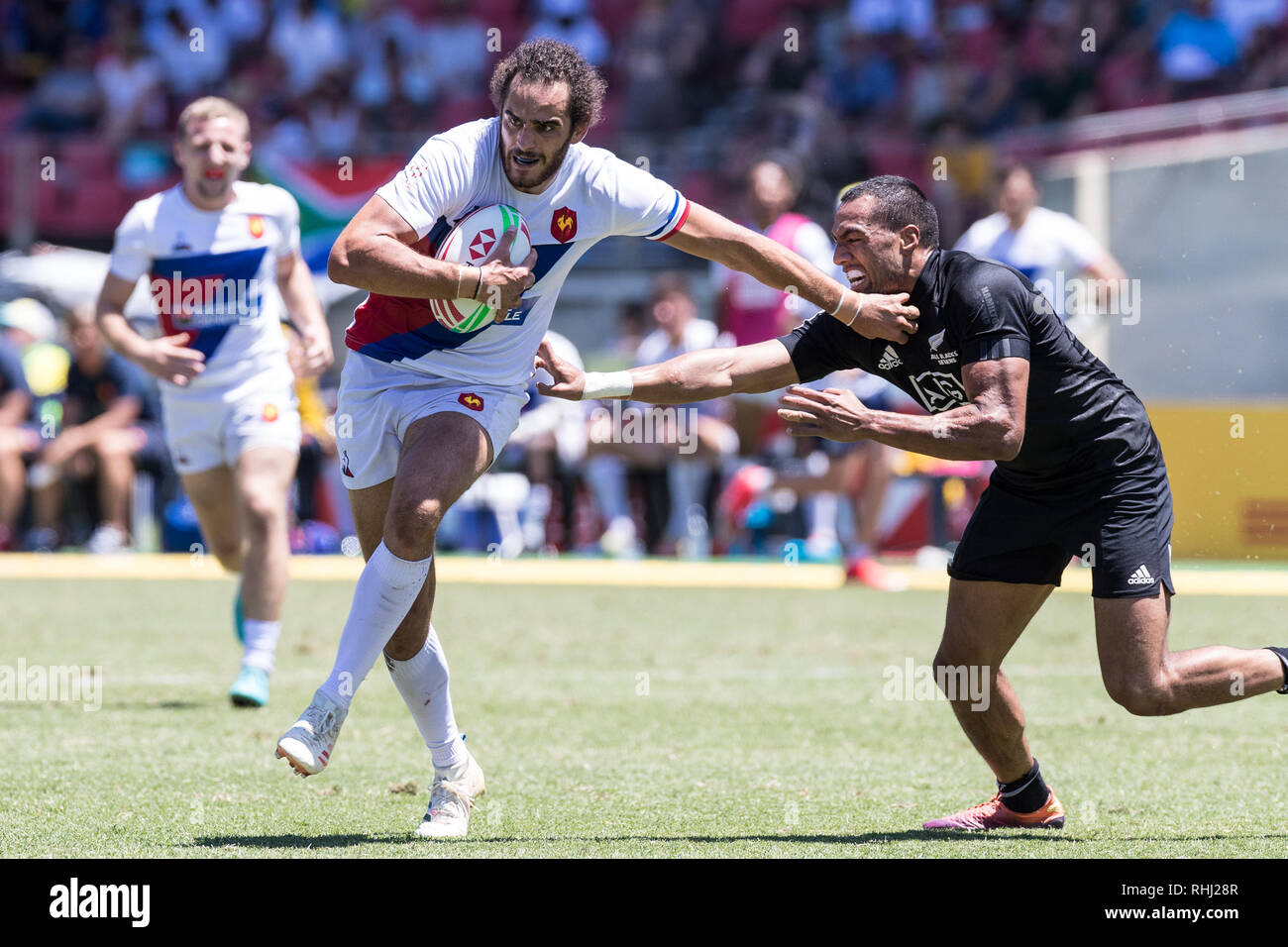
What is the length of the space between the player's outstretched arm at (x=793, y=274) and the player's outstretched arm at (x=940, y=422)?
41 centimetres

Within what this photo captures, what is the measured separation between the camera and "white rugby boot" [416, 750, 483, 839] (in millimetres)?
5199

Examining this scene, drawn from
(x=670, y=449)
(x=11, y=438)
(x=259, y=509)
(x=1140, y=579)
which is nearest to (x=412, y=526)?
(x=1140, y=579)

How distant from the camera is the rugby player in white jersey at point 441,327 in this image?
5008 millimetres

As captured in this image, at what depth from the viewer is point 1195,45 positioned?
17328 millimetres

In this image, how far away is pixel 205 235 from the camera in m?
8.14

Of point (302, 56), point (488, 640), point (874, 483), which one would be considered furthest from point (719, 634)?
point (302, 56)

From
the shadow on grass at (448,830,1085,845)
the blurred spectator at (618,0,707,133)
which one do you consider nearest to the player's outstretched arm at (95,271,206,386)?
the shadow on grass at (448,830,1085,845)

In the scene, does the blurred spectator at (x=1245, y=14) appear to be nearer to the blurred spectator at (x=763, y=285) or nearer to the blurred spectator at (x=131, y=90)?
the blurred spectator at (x=763, y=285)

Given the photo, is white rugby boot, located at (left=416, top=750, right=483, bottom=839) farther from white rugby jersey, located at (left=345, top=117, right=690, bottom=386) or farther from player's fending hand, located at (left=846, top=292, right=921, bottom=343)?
player's fending hand, located at (left=846, top=292, right=921, bottom=343)

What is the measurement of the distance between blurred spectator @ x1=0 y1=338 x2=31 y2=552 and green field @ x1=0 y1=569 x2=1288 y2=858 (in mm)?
4584

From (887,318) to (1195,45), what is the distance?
13540mm

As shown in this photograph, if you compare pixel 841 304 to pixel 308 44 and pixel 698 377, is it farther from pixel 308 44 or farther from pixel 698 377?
pixel 308 44

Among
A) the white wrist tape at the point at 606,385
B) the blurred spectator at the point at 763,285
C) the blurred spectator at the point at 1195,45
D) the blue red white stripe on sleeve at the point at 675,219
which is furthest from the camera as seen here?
the blurred spectator at the point at 1195,45

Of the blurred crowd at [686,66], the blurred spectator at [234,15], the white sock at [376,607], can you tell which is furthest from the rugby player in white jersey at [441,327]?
the blurred spectator at [234,15]
